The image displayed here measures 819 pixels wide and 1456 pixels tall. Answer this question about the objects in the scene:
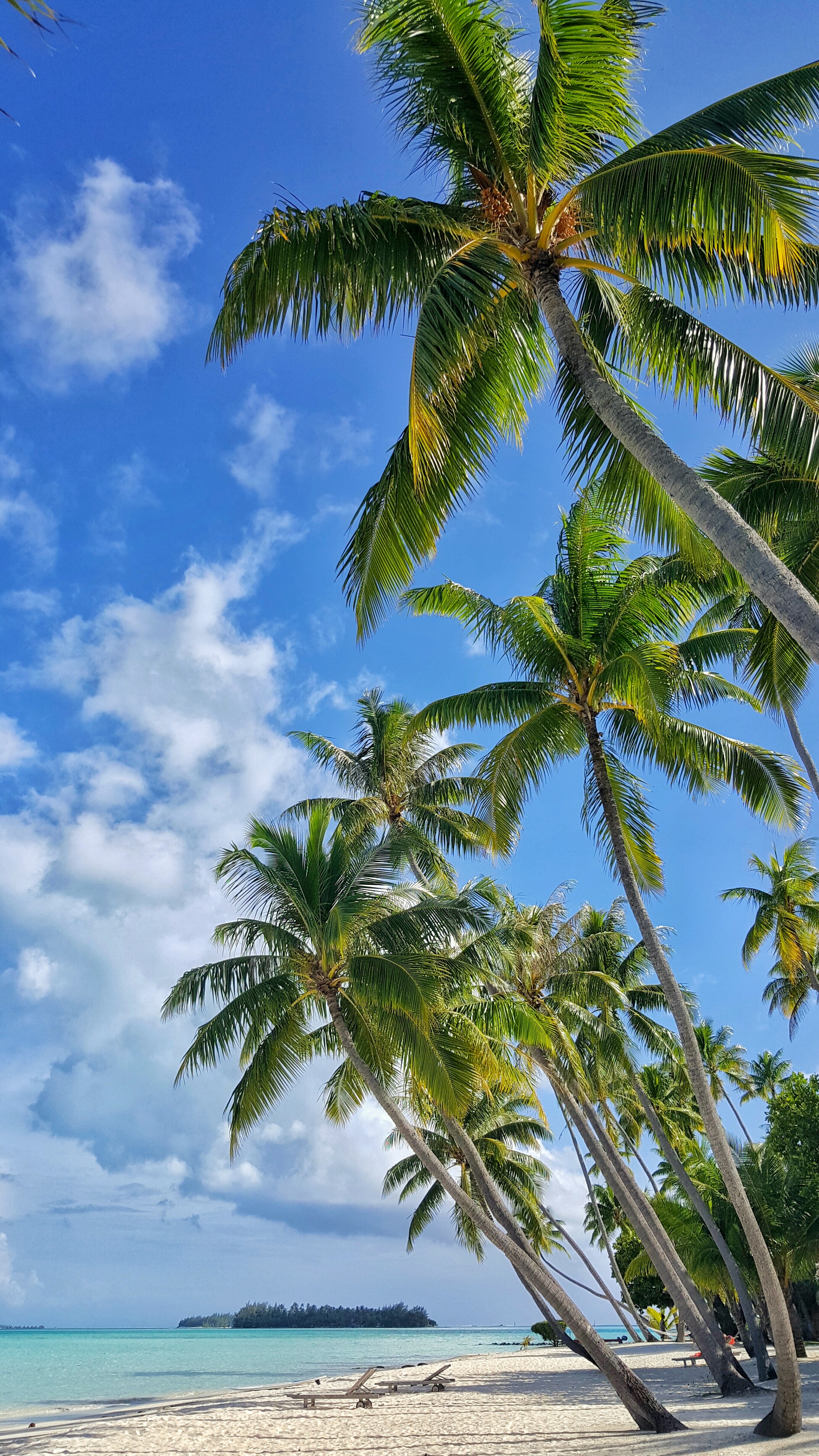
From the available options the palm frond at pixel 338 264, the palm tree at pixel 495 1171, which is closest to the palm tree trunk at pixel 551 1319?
the palm tree at pixel 495 1171

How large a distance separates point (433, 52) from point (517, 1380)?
25159mm

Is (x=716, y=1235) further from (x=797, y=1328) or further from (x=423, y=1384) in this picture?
(x=797, y=1328)

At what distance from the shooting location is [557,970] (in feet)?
60.6

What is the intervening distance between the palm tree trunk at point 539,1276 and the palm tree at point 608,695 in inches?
122

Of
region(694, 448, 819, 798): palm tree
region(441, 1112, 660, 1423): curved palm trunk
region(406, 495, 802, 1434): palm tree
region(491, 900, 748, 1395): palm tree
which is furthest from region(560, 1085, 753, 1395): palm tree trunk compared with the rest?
region(694, 448, 819, 798): palm tree

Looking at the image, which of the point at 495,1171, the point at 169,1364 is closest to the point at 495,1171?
the point at 495,1171

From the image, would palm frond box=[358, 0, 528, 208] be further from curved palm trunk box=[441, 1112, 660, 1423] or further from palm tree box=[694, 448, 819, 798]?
curved palm trunk box=[441, 1112, 660, 1423]

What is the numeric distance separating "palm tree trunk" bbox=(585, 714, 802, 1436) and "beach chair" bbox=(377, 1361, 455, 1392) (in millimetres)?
13175

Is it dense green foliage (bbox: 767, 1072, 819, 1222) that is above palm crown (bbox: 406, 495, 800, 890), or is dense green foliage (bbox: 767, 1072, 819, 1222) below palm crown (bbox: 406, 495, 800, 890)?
below

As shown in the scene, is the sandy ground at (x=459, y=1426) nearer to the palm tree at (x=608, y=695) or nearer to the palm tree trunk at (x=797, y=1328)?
the palm tree trunk at (x=797, y=1328)

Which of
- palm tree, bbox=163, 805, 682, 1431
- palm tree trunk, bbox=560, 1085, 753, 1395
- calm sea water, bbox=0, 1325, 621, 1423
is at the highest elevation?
palm tree, bbox=163, 805, 682, 1431

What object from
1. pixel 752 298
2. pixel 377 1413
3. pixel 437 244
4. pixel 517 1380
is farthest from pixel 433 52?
pixel 517 1380

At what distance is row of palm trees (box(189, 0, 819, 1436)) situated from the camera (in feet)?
19.3

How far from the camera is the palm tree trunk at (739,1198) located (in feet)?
26.8
